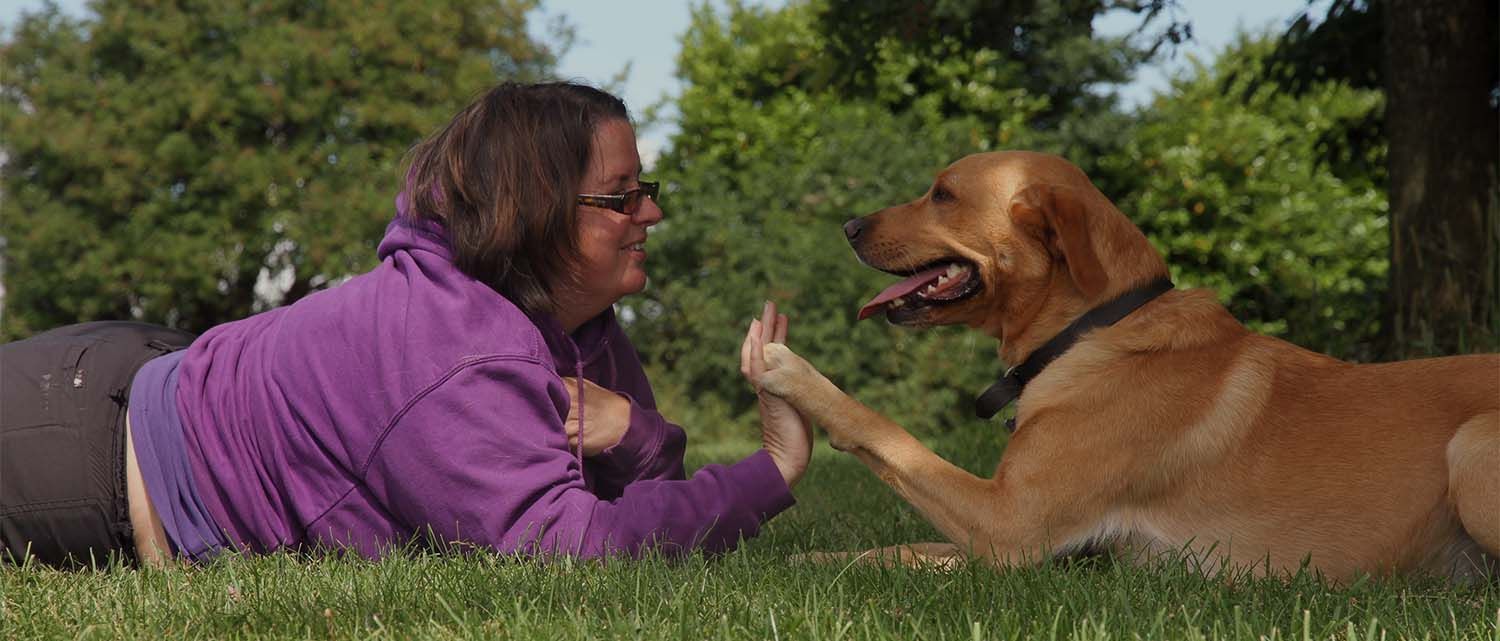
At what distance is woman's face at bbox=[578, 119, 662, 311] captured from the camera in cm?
397

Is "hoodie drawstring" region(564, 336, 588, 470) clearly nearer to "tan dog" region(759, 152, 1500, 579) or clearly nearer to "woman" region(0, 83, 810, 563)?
"woman" region(0, 83, 810, 563)

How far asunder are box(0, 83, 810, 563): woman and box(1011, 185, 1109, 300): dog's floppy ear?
35.9 inches

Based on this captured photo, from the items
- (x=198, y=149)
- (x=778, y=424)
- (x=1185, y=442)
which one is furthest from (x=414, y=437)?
(x=198, y=149)

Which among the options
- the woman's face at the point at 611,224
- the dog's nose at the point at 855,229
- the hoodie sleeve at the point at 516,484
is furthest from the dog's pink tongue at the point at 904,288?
the hoodie sleeve at the point at 516,484

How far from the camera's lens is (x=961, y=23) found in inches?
345

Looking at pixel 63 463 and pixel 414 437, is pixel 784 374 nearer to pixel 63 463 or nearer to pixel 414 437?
pixel 414 437

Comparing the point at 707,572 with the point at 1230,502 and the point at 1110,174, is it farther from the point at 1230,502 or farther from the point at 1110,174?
the point at 1110,174

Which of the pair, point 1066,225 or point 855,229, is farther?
point 855,229

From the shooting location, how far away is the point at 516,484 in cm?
349

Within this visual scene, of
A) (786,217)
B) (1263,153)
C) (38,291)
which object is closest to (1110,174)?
(1263,153)

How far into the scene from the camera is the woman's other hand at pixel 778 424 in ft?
13.0

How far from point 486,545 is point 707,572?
2.30 ft

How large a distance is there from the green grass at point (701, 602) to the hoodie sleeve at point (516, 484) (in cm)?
11

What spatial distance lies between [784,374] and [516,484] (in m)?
0.96
